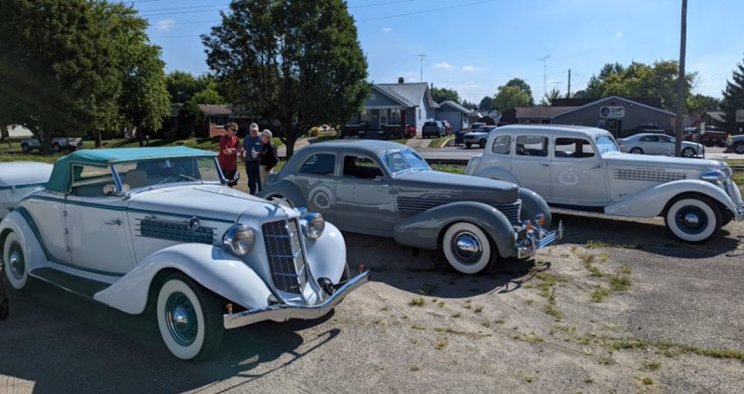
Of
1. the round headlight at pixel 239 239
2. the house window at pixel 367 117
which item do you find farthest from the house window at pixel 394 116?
the round headlight at pixel 239 239

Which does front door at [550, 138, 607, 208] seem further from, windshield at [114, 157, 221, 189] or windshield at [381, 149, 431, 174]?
windshield at [114, 157, 221, 189]

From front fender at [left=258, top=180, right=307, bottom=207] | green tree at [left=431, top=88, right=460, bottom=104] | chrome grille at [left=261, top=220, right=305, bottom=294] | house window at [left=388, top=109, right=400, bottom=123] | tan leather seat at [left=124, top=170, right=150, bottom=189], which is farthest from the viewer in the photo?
green tree at [left=431, top=88, right=460, bottom=104]

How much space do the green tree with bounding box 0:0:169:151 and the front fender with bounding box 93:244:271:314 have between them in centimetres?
2751

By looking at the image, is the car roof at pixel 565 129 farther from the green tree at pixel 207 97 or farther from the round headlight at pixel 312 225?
the green tree at pixel 207 97

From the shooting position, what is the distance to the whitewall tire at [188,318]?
13.5ft

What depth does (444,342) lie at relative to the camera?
4676 mm

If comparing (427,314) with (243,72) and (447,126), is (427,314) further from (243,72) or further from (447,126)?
(447,126)

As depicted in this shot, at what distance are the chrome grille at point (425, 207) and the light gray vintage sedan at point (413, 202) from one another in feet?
0.05

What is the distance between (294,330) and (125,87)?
4046 centimetres

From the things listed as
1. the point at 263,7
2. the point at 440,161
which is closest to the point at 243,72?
the point at 263,7

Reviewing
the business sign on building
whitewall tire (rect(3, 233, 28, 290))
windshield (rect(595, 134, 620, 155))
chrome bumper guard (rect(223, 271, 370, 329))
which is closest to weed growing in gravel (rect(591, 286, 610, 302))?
chrome bumper guard (rect(223, 271, 370, 329))

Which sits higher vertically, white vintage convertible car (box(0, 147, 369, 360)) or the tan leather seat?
the tan leather seat

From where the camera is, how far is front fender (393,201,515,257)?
645cm

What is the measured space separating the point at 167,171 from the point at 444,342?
3374mm
